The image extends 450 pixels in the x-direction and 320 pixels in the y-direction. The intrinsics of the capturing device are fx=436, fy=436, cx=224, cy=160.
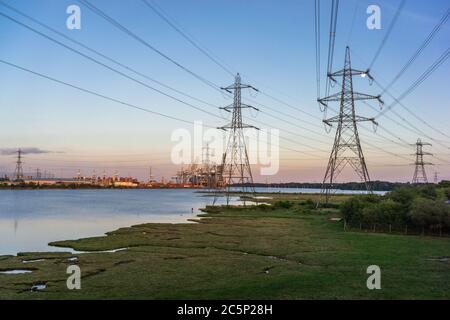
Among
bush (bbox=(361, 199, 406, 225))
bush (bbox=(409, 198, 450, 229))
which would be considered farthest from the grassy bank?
bush (bbox=(361, 199, 406, 225))

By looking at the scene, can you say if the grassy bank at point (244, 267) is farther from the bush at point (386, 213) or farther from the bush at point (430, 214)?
the bush at point (386, 213)

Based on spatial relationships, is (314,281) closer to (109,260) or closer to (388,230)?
(109,260)

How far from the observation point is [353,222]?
5219 centimetres

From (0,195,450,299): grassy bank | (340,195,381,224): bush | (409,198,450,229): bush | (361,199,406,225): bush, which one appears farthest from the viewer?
(340,195,381,224): bush

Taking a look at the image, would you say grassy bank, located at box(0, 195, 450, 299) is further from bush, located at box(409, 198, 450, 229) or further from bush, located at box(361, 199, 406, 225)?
bush, located at box(361, 199, 406, 225)

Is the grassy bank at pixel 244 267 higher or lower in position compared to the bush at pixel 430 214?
lower

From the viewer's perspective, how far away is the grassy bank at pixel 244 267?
21.1 metres

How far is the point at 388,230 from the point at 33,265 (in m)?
36.6

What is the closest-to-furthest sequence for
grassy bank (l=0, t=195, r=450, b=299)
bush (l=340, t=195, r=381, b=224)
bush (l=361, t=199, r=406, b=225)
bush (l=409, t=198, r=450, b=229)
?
grassy bank (l=0, t=195, r=450, b=299), bush (l=409, t=198, r=450, b=229), bush (l=361, t=199, r=406, b=225), bush (l=340, t=195, r=381, b=224)

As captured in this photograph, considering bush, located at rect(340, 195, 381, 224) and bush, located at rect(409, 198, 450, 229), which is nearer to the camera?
bush, located at rect(409, 198, 450, 229)

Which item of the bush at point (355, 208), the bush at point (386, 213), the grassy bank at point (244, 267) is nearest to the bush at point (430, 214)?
the bush at point (386, 213)

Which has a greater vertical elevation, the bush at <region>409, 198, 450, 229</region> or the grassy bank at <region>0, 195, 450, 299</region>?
the bush at <region>409, 198, 450, 229</region>

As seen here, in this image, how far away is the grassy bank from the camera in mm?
21062
